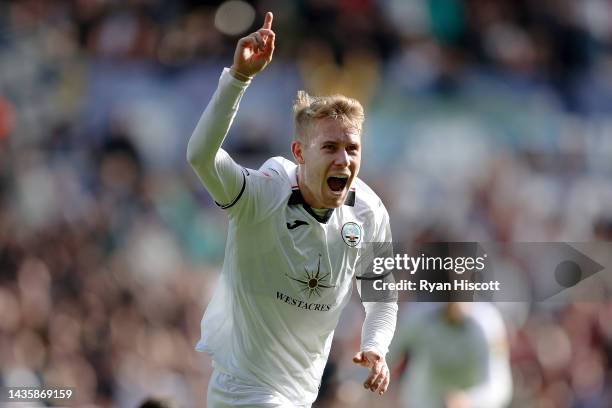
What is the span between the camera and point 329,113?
517cm

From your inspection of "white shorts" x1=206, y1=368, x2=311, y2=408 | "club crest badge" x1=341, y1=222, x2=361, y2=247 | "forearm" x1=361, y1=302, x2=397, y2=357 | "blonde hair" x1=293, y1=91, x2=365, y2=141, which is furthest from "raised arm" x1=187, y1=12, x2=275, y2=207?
"forearm" x1=361, y1=302, x2=397, y2=357

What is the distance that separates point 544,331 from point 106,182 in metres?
5.13

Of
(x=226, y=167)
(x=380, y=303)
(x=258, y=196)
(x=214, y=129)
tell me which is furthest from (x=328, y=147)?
(x=380, y=303)

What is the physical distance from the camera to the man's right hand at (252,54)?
4.70 meters

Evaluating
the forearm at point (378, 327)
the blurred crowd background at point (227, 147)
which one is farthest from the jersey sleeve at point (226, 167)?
the blurred crowd background at point (227, 147)

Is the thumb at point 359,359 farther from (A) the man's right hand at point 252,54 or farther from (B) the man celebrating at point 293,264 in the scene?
(A) the man's right hand at point 252,54

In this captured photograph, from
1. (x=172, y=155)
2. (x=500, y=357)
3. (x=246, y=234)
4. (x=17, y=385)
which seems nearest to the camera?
(x=246, y=234)

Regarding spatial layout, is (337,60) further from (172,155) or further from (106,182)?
(106,182)

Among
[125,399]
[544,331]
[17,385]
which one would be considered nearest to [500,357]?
[544,331]

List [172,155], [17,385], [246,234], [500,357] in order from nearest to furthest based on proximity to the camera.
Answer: [246,234] → [500,357] → [17,385] → [172,155]

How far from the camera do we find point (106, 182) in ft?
38.4

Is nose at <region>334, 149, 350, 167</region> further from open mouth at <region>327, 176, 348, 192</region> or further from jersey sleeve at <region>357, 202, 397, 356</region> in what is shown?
jersey sleeve at <region>357, 202, 397, 356</region>

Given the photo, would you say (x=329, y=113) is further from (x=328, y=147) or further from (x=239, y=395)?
(x=239, y=395)

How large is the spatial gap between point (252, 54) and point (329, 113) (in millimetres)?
619
